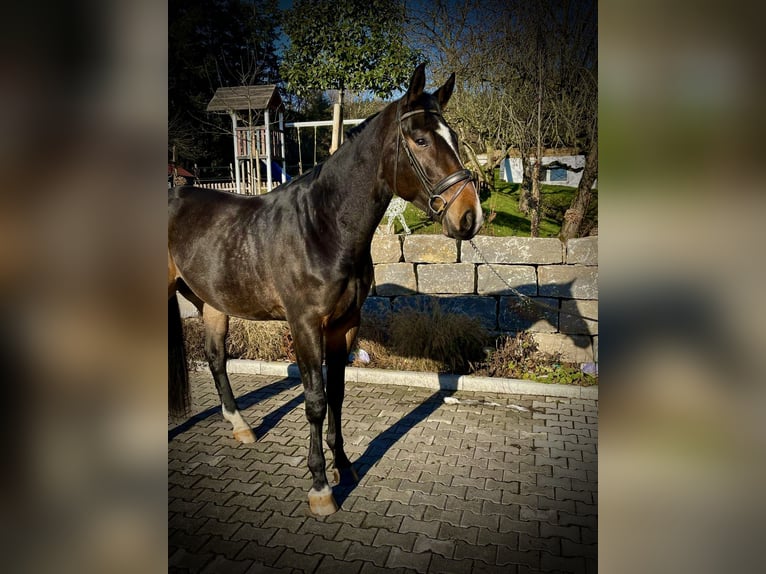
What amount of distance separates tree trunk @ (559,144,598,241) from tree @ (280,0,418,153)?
1.59m

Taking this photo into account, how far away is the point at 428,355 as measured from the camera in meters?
4.48

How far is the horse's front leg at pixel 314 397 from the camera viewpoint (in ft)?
7.63

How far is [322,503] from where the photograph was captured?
7.64ft

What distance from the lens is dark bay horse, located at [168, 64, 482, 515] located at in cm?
199

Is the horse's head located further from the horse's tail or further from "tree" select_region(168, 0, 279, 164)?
the horse's tail

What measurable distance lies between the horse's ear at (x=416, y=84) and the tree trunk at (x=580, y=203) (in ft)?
5.93

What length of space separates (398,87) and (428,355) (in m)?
2.62

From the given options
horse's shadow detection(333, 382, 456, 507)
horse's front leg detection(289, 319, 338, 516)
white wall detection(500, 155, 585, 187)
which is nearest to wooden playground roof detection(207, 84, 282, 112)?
horse's front leg detection(289, 319, 338, 516)

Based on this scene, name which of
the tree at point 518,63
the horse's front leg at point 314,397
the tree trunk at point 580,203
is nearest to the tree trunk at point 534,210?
the tree trunk at point 580,203

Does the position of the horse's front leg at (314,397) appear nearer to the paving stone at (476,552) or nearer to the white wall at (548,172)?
the paving stone at (476,552)

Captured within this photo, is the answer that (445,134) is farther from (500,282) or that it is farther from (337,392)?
(500,282)
